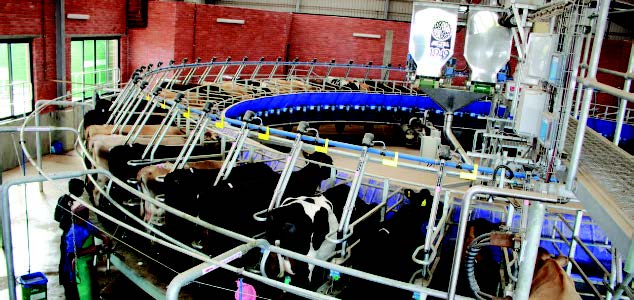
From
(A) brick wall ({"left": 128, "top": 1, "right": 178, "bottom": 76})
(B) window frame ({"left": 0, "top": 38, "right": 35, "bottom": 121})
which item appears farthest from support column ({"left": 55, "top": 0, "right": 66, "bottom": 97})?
(A) brick wall ({"left": 128, "top": 1, "right": 178, "bottom": 76})

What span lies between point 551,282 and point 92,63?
14.1m

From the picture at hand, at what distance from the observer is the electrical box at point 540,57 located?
3.67 metres

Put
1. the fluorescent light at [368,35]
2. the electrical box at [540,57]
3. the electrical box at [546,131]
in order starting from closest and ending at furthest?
the electrical box at [546,131] < the electrical box at [540,57] < the fluorescent light at [368,35]

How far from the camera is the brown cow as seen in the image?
2971mm

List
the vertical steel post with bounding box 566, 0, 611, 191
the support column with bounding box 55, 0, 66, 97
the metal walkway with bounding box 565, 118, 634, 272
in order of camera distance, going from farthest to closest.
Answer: the support column with bounding box 55, 0, 66, 97, the vertical steel post with bounding box 566, 0, 611, 191, the metal walkway with bounding box 565, 118, 634, 272

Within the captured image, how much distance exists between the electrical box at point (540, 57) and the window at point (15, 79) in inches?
402

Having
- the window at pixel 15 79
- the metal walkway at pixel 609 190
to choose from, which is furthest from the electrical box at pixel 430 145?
the window at pixel 15 79

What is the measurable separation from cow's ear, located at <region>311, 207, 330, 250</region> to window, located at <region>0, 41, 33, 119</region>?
901 cm

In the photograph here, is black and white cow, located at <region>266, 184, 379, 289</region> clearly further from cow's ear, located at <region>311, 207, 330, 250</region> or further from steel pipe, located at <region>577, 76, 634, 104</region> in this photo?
steel pipe, located at <region>577, 76, 634, 104</region>

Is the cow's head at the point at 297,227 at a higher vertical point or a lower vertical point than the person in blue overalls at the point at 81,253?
higher

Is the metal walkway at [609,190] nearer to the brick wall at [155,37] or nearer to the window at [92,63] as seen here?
the window at [92,63]

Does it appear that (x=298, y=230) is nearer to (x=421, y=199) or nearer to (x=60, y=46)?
(x=421, y=199)

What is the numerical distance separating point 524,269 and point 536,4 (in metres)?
5.29

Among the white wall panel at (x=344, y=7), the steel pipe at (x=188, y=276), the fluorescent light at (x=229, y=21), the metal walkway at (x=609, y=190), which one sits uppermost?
the white wall panel at (x=344, y=7)
